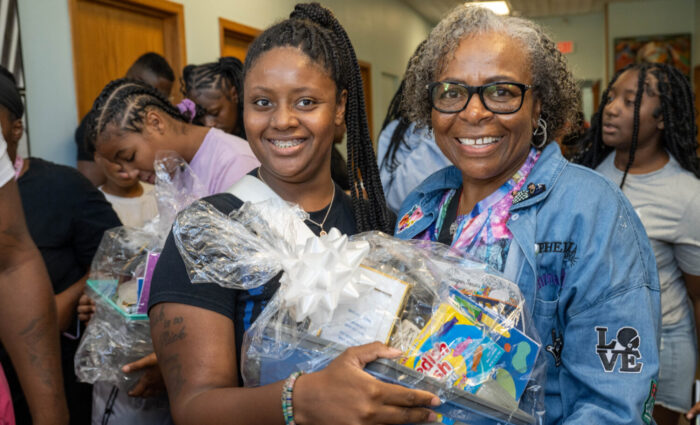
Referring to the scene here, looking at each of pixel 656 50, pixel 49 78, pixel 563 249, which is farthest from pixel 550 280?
pixel 656 50

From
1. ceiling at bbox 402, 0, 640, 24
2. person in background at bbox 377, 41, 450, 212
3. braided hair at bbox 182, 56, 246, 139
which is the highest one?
ceiling at bbox 402, 0, 640, 24

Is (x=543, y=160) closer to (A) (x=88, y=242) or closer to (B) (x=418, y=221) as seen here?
(B) (x=418, y=221)

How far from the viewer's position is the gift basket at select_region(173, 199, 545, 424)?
0.98 metres

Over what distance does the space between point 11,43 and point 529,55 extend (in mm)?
3213

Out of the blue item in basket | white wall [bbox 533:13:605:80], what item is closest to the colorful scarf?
the blue item in basket

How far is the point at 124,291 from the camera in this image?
1734 mm

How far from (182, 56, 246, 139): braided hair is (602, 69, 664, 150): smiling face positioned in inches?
78.2

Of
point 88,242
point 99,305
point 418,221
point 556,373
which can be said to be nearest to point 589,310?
point 556,373

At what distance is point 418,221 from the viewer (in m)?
1.59

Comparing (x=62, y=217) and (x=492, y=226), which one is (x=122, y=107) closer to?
(x=62, y=217)

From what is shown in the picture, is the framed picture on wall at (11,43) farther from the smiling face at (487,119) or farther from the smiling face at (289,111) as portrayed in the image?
the smiling face at (487,119)

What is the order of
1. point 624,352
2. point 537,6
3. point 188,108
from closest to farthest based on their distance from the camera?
1. point 624,352
2. point 188,108
3. point 537,6

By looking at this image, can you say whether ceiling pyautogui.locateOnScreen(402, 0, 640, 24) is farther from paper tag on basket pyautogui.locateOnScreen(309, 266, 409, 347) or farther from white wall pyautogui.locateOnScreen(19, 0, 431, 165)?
paper tag on basket pyautogui.locateOnScreen(309, 266, 409, 347)

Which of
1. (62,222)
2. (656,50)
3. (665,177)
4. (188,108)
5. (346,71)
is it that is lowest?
(62,222)
